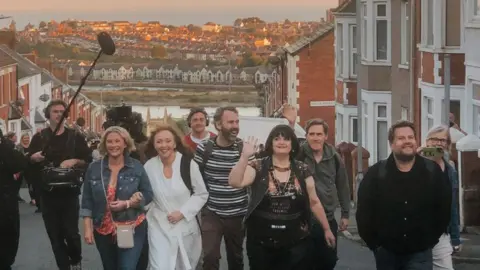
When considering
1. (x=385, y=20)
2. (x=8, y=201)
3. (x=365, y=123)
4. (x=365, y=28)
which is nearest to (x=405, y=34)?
(x=385, y=20)

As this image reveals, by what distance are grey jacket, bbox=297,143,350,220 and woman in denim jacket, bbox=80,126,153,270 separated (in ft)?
5.37

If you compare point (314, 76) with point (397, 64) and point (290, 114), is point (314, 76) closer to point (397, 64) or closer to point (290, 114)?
point (397, 64)

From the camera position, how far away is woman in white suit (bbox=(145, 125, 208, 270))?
30.9 ft

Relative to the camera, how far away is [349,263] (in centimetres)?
1341

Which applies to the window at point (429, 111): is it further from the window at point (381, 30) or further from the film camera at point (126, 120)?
the film camera at point (126, 120)

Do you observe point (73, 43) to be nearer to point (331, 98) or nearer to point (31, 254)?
point (331, 98)

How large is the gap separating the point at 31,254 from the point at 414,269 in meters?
7.39

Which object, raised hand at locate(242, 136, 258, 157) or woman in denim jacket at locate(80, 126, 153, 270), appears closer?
raised hand at locate(242, 136, 258, 157)

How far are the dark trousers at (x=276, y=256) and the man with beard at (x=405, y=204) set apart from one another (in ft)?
2.52

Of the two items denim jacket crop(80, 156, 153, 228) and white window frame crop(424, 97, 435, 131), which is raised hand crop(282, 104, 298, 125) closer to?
denim jacket crop(80, 156, 153, 228)

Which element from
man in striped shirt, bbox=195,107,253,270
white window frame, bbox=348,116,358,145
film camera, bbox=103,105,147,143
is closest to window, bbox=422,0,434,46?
white window frame, bbox=348,116,358,145

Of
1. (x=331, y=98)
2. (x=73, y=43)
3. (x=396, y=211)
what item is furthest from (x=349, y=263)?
(x=73, y=43)

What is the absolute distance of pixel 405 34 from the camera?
26969 mm

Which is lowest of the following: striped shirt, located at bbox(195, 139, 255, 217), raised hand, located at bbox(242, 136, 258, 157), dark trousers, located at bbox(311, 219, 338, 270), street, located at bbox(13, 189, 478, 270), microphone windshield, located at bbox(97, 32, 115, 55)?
street, located at bbox(13, 189, 478, 270)
